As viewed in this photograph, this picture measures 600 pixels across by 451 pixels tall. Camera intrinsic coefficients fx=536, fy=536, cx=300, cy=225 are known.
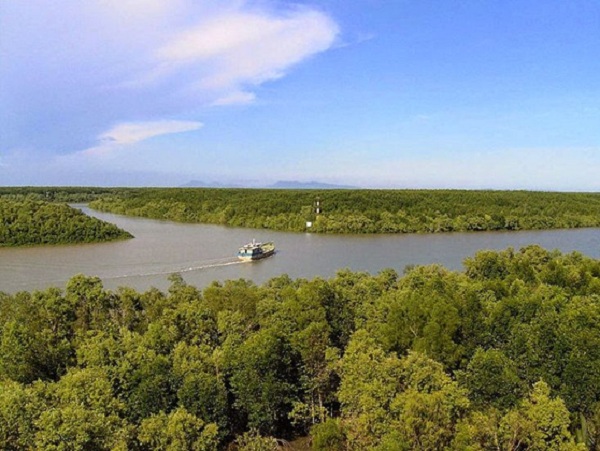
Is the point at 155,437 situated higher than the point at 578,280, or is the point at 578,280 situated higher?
the point at 578,280

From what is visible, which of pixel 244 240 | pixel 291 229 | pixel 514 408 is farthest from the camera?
pixel 291 229

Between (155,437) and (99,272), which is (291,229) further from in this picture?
(155,437)

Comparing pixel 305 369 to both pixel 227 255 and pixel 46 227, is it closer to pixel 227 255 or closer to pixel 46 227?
pixel 227 255

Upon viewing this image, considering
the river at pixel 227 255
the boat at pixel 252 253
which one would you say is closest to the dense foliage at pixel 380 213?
the river at pixel 227 255

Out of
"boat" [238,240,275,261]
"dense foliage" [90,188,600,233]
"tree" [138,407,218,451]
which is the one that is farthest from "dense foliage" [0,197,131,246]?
Result: "tree" [138,407,218,451]

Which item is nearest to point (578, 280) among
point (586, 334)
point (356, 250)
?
point (586, 334)

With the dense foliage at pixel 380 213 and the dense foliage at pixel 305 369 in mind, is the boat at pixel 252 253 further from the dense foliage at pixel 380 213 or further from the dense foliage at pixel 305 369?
the dense foliage at pixel 305 369

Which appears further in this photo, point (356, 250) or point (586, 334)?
point (356, 250)
